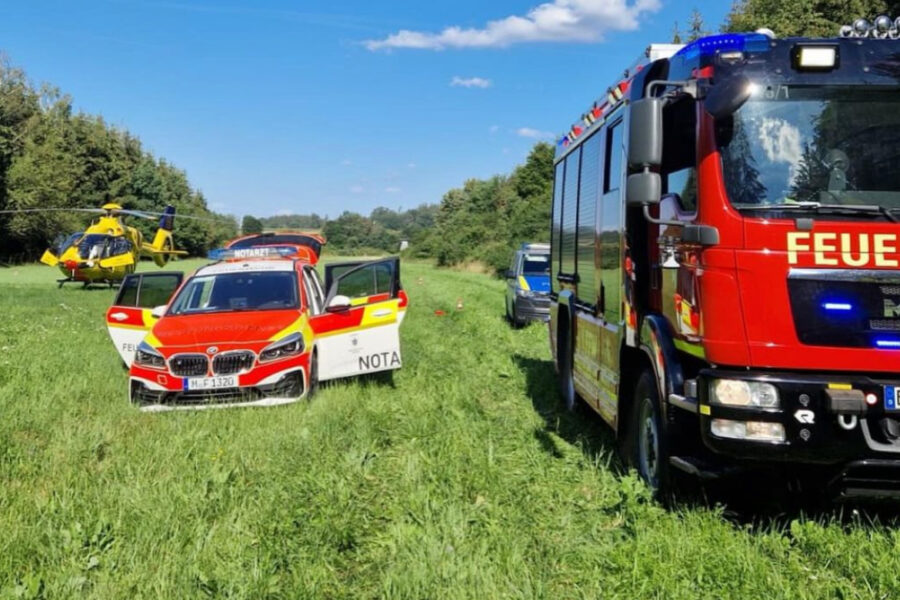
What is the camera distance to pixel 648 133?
4.75 metres

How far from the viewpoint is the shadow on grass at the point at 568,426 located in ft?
23.1

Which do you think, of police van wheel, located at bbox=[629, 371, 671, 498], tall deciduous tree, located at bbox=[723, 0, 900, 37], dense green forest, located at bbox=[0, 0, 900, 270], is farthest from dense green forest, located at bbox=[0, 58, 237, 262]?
police van wheel, located at bbox=[629, 371, 671, 498]

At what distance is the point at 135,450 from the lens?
22.3 ft

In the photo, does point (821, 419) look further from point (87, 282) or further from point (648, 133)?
point (87, 282)

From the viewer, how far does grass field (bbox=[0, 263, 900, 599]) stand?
164 inches

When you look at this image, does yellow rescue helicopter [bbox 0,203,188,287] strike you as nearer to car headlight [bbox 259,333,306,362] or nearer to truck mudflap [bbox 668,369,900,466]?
car headlight [bbox 259,333,306,362]

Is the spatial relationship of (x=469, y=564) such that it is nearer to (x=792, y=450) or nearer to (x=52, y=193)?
(x=792, y=450)

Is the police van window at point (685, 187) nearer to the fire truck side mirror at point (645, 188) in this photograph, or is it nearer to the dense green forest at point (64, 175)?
the fire truck side mirror at point (645, 188)

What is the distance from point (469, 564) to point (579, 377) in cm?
411

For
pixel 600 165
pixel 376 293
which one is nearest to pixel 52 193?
pixel 376 293

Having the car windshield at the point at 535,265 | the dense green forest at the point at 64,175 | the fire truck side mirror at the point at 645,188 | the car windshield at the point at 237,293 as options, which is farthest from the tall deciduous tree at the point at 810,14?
the dense green forest at the point at 64,175

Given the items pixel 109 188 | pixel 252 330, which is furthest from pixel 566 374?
pixel 109 188

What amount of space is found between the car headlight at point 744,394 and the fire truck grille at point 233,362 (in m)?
5.50

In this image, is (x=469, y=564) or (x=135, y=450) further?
(x=135, y=450)
